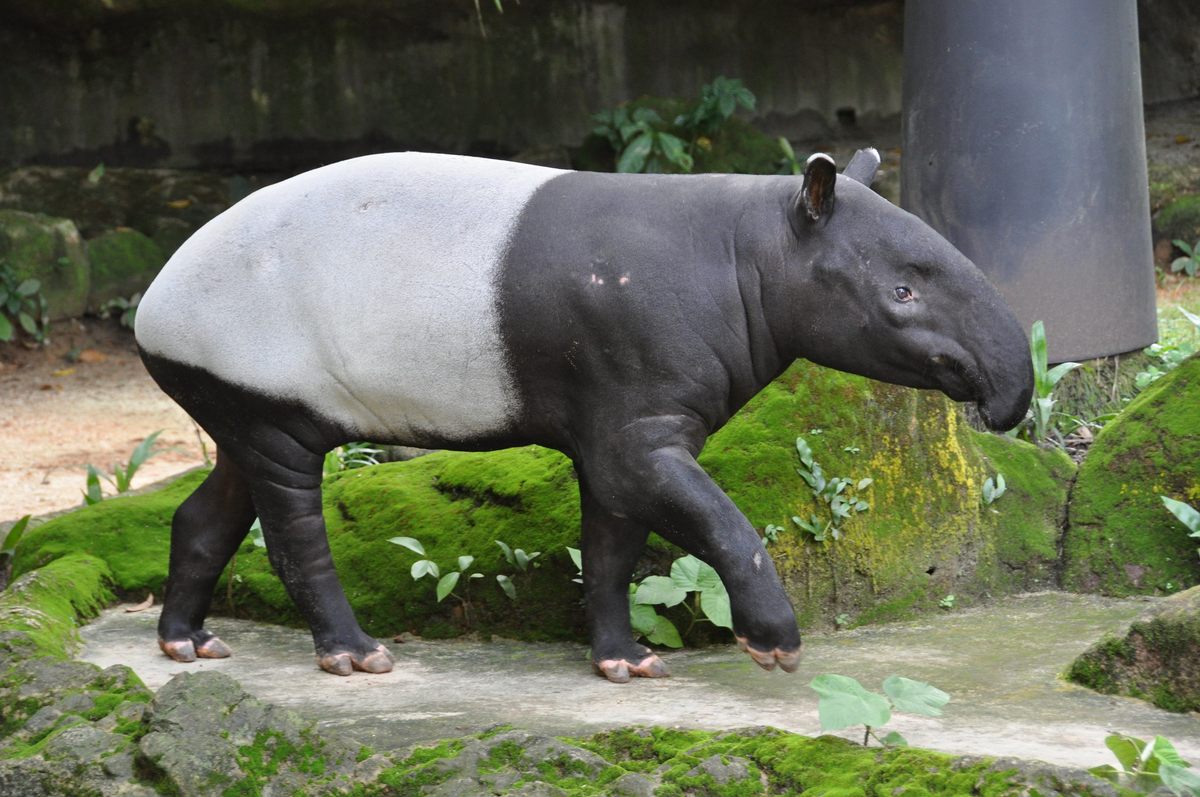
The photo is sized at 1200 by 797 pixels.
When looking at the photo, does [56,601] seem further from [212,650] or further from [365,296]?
[365,296]

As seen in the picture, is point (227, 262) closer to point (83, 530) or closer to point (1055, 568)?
point (83, 530)

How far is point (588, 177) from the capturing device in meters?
4.57

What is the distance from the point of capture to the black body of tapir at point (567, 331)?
4164 millimetres

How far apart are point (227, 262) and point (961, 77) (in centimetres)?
385

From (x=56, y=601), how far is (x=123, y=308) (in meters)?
7.27

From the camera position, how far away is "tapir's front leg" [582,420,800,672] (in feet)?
13.2

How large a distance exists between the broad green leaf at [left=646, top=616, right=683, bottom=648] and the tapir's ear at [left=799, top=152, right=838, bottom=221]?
146 centimetres

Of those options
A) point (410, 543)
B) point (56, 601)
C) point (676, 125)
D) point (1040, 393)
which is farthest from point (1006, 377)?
point (676, 125)

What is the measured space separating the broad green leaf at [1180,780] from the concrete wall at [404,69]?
1059 cm

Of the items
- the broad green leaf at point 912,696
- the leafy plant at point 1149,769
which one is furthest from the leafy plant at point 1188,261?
the leafy plant at point 1149,769

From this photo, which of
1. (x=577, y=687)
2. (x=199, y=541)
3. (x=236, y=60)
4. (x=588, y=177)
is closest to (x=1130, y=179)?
(x=588, y=177)

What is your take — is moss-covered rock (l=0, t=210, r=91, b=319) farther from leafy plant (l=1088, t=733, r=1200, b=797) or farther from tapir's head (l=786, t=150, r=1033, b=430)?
leafy plant (l=1088, t=733, r=1200, b=797)

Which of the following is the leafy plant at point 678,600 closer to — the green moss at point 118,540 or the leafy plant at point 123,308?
the green moss at point 118,540

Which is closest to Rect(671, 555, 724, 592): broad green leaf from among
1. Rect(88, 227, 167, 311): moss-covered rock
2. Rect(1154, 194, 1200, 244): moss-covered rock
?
Rect(88, 227, 167, 311): moss-covered rock
